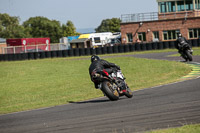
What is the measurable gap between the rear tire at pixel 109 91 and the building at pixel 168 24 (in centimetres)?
3976

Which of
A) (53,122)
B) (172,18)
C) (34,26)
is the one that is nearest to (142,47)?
(172,18)

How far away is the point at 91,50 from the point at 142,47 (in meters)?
5.48

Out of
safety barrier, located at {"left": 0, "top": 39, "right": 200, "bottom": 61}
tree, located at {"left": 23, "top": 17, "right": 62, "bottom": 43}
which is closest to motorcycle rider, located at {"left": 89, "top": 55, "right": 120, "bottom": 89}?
safety barrier, located at {"left": 0, "top": 39, "right": 200, "bottom": 61}

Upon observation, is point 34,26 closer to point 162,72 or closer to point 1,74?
point 1,74

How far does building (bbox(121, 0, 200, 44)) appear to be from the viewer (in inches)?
1988

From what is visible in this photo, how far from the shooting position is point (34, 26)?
151125mm

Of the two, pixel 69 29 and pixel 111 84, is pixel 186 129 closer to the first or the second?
pixel 111 84

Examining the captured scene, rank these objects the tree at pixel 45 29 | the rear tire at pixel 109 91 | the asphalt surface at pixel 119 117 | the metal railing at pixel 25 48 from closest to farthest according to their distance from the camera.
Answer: the asphalt surface at pixel 119 117
the rear tire at pixel 109 91
the metal railing at pixel 25 48
the tree at pixel 45 29

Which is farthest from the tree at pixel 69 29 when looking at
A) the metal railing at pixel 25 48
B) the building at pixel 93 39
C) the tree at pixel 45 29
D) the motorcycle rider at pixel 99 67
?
the motorcycle rider at pixel 99 67

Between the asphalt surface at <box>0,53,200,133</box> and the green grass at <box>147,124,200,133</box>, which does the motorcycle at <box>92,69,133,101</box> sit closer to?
the asphalt surface at <box>0,53,200,133</box>

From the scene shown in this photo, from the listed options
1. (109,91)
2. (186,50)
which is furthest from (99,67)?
(186,50)

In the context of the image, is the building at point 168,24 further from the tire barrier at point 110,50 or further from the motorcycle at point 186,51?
Result: the motorcycle at point 186,51

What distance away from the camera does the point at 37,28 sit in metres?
A: 143

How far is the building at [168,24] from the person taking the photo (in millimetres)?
50500
